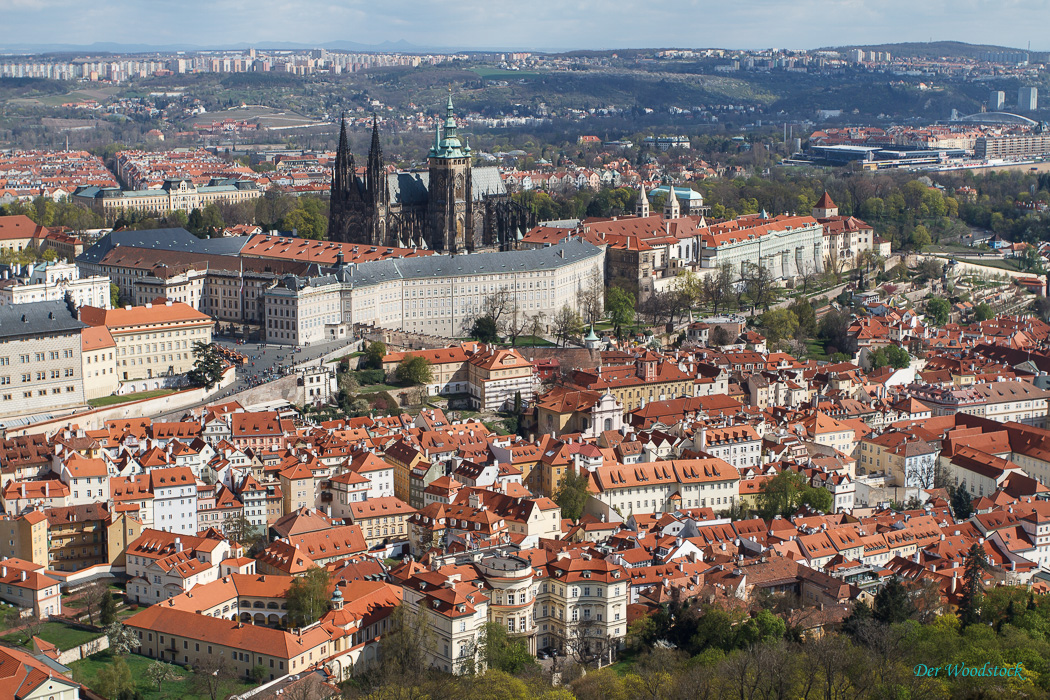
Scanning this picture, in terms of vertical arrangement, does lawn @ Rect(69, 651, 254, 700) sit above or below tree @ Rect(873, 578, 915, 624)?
below

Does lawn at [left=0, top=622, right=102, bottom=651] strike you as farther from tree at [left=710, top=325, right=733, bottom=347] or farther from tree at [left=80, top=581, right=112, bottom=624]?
tree at [left=710, top=325, right=733, bottom=347]

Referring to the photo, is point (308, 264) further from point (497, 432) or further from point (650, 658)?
point (650, 658)

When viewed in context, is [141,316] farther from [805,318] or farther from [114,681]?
[805,318]

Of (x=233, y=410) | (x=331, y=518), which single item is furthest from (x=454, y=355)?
(x=331, y=518)

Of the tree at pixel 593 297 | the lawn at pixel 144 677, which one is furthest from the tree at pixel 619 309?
the lawn at pixel 144 677

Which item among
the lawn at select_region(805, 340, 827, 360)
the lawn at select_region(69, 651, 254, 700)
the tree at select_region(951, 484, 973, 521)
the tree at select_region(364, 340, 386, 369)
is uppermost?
the tree at select_region(364, 340, 386, 369)

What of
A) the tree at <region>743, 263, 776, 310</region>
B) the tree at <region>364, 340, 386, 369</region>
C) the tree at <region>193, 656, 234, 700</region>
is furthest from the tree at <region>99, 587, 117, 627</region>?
the tree at <region>743, 263, 776, 310</region>
